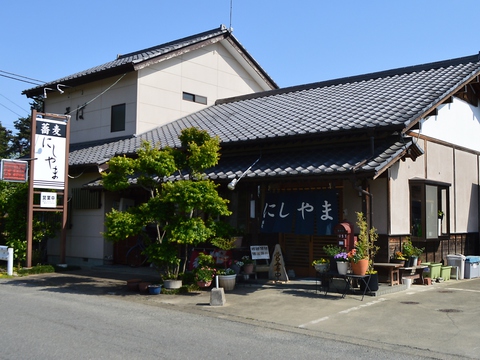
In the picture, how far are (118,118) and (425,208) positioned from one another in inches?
508

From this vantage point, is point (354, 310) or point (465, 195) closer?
point (354, 310)

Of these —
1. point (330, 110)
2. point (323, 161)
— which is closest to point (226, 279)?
point (323, 161)

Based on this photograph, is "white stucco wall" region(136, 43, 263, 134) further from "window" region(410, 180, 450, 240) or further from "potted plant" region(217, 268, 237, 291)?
"window" region(410, 180, 450, 240)

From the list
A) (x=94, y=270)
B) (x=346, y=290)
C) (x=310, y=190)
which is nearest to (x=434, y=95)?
(x=310, y=190)

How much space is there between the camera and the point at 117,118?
21.0m

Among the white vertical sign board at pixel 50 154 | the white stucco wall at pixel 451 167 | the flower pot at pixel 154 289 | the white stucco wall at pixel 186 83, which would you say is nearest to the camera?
the flower pot at pixel 154 289

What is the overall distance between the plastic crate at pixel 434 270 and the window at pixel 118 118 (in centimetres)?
1302

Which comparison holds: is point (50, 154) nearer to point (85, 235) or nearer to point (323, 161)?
point (85, 235)

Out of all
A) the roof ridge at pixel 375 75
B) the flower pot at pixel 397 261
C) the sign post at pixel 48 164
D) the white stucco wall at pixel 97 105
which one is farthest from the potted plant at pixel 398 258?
the white stucco wall at pixel 97 105

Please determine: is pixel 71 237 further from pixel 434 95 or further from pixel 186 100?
pixel 434 95

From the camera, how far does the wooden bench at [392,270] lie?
1196cm

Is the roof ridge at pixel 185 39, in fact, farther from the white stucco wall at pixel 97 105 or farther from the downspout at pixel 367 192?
the downspout at pixel 367 192

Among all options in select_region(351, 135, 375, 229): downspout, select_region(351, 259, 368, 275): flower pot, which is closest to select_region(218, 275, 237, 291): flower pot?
select_region(351, 259, 368, 275): flower pot

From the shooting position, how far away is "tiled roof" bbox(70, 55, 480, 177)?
42.6ft
